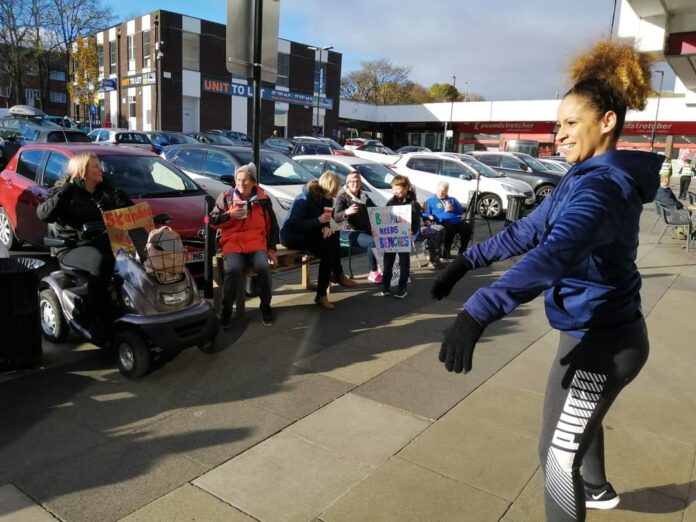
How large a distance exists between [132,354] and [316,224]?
2808 millimetres

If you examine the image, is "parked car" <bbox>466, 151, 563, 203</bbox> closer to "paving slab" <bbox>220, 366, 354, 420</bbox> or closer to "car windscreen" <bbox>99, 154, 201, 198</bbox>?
"car windscreen" <bbox>99, 154, 201, 198</bbox>

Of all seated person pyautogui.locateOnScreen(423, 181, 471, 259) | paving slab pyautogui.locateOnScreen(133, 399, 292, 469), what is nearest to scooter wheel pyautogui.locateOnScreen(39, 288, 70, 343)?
paving slab pyautogui.locateOnScreen(133, 399, 292, 469)

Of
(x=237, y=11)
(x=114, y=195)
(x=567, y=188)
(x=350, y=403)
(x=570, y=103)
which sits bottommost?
(x=350, y=403)

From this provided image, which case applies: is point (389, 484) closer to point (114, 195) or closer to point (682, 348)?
point (114, 195)

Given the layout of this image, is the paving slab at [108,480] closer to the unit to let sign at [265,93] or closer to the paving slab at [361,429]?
the paving slab at [361,429]

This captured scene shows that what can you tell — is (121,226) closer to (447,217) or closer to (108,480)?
(108,480)

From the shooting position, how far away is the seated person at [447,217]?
8.77 m

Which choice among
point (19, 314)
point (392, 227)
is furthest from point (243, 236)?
point (392, 227)

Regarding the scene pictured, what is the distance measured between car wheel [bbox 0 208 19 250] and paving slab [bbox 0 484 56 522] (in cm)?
630

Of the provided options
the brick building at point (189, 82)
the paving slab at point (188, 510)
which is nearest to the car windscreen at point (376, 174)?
the paving slab at point (188, 510)

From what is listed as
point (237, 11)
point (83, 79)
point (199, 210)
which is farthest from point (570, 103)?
point (83, 79)

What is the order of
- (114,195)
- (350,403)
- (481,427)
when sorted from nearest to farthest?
(481,427), (350,403), (114,195)

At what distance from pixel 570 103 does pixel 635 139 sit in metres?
50.9

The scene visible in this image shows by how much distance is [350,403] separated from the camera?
154 inches
